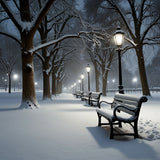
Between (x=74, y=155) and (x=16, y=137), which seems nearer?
(x=74, y=155)

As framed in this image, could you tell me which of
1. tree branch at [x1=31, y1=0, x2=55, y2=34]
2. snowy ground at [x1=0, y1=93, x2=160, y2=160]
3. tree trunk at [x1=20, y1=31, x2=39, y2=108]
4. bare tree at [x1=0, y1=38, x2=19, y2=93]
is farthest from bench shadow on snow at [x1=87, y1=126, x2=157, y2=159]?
bare tree at [x1=0, y1=38, x2=19, y2=93]

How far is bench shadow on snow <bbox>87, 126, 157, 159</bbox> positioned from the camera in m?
3.32

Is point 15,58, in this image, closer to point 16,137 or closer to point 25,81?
point 25,81

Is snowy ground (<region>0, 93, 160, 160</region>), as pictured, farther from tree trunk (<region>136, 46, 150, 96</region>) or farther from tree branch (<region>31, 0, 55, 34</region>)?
tree trunk (<region>136, 46, 150, 96</region>)

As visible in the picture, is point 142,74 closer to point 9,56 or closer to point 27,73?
point 27,73

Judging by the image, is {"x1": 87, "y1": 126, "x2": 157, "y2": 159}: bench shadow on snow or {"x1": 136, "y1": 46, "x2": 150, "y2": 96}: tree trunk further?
{"x1": 136, "y1": 46, "x2": 150, "y2": 96}: tree trunk

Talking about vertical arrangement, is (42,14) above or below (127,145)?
above

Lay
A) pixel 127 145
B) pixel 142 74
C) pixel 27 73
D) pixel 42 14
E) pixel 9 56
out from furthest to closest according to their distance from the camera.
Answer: pixel 9 56 → pixel 142 74 → pixel 27 73 → pixel 42 14 → pixel 127 145

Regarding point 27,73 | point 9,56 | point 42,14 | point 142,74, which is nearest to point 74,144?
point 27,73

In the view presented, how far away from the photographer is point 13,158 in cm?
321

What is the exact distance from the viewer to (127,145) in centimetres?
383

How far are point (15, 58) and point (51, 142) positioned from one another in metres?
35.0

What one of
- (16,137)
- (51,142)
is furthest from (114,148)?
(16,137)

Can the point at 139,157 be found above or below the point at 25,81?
below
